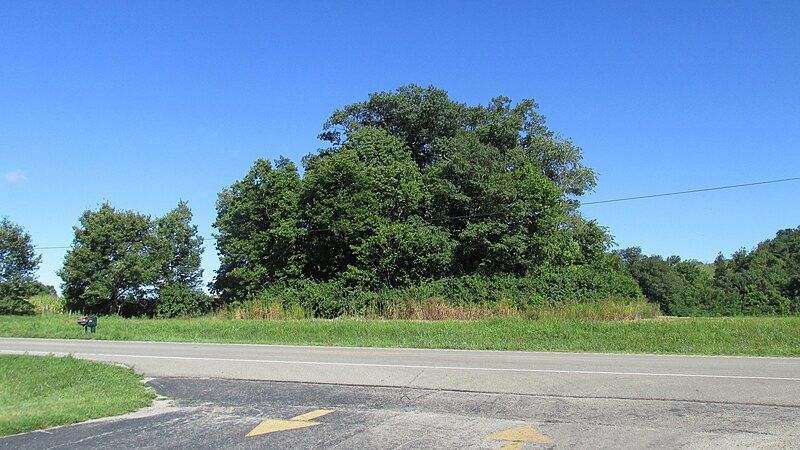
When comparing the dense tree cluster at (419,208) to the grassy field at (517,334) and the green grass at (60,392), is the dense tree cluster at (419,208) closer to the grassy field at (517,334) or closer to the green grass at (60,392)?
the grassy field at (517,334)

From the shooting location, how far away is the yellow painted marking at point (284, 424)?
25.7ft

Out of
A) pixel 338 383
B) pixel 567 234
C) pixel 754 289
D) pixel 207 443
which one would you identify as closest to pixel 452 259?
→ pixel 567 234

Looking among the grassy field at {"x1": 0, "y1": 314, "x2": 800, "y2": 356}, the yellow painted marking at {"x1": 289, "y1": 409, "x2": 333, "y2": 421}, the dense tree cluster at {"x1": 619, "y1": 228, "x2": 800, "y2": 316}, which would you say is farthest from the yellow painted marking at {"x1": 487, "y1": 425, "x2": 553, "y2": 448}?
the dense tree cluster at {"x1": 619, "y1": 228, "x2": 800, "y2": 316}

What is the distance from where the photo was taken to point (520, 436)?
723cm

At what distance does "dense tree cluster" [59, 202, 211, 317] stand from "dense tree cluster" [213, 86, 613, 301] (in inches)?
154

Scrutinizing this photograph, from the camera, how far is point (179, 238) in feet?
156

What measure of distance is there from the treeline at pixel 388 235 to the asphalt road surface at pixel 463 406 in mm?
17147

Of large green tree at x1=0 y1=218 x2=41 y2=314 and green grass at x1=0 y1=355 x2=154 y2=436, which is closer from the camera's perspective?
green grass at x1=0 y1=355 x2=154 y2=436

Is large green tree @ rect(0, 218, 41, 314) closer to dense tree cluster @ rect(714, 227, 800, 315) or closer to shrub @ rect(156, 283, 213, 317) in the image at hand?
shrub @ rect(156, 283, 213, 317)

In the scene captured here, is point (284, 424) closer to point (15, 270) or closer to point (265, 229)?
point (265, 229)

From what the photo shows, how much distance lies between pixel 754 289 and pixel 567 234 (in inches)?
1065

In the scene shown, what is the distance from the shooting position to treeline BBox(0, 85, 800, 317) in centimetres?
3572

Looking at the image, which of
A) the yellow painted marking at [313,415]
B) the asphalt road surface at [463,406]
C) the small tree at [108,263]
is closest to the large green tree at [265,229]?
the small tree at [108,263]

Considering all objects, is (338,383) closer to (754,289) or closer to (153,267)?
(153,267)
